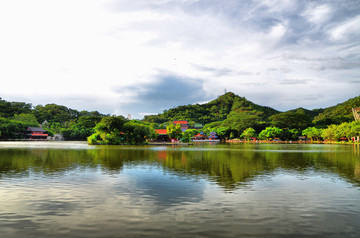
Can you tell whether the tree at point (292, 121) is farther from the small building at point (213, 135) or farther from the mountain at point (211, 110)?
the mountain at point (211, 110)

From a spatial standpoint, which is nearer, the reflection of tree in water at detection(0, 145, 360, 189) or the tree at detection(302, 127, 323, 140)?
the reflection of tree in water at detection(0, 145, 360, 189)

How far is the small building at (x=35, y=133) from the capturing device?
3831 inches

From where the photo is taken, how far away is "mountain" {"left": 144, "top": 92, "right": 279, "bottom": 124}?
546 ft

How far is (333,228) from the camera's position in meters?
6.95

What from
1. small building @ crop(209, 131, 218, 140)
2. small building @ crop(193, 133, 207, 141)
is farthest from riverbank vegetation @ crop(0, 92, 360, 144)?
small building @ crop(193, 133, 207, 141)

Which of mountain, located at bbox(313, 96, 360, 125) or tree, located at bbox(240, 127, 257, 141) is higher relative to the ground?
mountain, located at bbox(313, 96, 360, 125)

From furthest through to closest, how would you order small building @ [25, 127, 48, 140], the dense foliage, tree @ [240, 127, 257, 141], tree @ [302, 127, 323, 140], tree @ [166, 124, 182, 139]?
tree @ [240, 127, 257, 141] < small building @ [25, 127, 48, 140] < tree @ [302, 127, 323, 140] < tree @ [166, 124, 182, 139] < the dense foliage

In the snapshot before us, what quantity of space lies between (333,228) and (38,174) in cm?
1381

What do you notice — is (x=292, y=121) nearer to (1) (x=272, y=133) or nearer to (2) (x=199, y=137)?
(1) (x=272, y=133)

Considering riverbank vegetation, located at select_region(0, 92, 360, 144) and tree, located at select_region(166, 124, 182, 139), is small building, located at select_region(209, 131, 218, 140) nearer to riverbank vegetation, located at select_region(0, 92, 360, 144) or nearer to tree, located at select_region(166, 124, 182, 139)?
riverbank vegetation, located at select_region(0, 92, 360, 144)

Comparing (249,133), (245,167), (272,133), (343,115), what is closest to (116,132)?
(245,167)

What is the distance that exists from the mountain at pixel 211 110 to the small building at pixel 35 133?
7048 centimetres

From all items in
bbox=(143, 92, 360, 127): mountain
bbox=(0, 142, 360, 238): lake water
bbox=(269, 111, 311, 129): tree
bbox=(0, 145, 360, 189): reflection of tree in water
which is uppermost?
bbox=(143, 92, 360, 127): mountain

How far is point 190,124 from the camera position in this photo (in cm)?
14850
